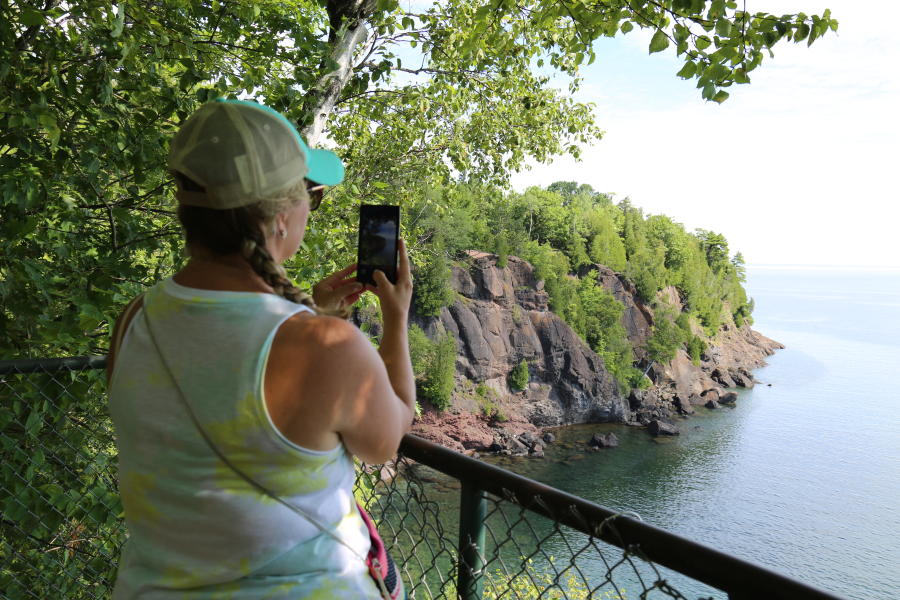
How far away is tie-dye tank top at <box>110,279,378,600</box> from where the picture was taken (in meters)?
1.02

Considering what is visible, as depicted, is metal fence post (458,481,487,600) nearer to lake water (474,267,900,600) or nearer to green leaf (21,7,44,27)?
green leaf (21,7,44,27)

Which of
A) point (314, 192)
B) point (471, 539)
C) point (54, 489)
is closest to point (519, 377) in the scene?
point (54, 489)

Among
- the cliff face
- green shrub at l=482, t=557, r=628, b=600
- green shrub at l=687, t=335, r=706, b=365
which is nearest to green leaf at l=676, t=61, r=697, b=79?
green shrub at l=482, t=557, r=628, b=600

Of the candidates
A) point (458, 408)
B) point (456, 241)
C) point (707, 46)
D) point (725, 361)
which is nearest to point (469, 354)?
point (458, 408)

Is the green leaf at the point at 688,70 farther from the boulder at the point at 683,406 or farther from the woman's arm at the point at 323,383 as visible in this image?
the boulder at the point at 683,406

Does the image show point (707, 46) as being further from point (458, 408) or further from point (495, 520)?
point (458, 408)

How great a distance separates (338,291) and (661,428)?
182 ft

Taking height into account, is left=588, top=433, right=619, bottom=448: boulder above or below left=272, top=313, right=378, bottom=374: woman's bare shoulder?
below

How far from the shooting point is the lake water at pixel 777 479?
38.4 meters

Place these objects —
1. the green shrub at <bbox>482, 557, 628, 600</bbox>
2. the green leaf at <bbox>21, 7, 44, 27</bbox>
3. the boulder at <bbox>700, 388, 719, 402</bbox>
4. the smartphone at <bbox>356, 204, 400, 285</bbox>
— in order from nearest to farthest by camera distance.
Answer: the smartphone at <bbox>356, 204, 400, 285</bbox> < the green shrub at <bbox>482, 557, 628, 600</bbox> < the green leaf at <bbox>21, 7, 44, 27</bbox> < the boulder at <bbox>700, 388, 719, 402</bbox>

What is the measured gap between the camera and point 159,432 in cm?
107

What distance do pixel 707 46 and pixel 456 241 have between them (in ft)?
162

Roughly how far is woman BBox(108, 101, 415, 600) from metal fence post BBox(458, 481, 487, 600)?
65 cm

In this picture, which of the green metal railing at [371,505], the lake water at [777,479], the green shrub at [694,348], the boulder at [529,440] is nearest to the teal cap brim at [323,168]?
the green metal railing at [371,505]
